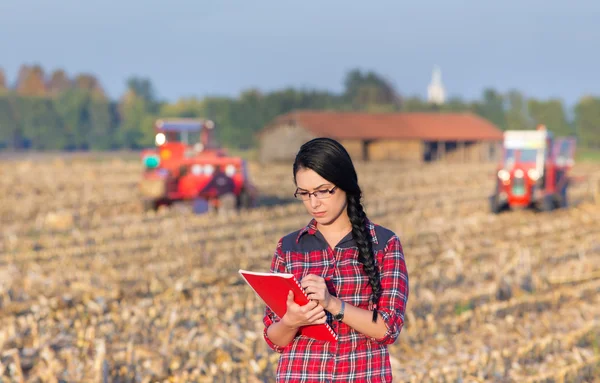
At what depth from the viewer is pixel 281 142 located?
49906 mm

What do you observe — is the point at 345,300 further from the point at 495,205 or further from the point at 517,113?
the point at 517,113

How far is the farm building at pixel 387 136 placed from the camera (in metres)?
48.6

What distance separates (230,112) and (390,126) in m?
29.1

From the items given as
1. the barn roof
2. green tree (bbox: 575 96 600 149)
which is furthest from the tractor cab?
green tree (bbox: 575 96 600 149)

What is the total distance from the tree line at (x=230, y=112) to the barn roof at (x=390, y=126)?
1566cm

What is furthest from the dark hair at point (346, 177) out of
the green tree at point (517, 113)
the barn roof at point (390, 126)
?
the green tree at point (517, 113)

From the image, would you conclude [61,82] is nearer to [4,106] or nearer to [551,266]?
[4,106]

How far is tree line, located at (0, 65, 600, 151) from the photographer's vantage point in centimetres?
7481

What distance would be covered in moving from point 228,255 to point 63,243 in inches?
117

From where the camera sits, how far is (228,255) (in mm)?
11312

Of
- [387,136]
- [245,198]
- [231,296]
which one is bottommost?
[231,296]

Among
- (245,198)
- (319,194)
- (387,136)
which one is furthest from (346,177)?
(387,136)

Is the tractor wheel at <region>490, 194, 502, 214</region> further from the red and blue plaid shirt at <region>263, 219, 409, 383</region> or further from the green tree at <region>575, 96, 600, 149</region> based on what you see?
the green tree at <region>575, 96, 600, 149</region>

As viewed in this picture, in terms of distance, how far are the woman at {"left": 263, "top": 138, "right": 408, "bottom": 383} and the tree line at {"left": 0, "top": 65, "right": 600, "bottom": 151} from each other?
221 feet
